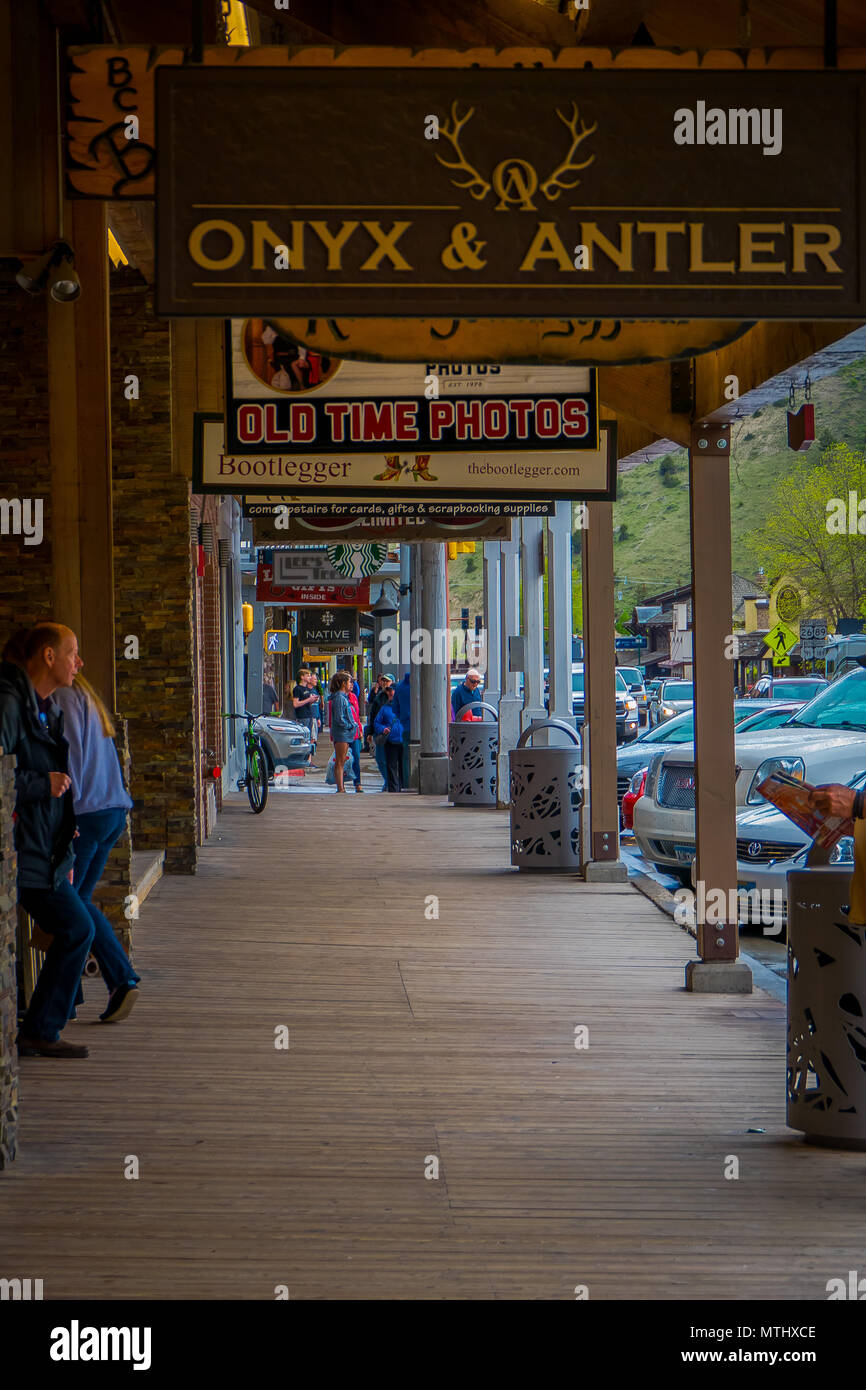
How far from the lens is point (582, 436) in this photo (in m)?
9.80

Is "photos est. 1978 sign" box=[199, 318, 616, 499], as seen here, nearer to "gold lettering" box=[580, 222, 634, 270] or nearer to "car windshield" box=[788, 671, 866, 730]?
"car windshield" box=[788, 671, 866, 730]

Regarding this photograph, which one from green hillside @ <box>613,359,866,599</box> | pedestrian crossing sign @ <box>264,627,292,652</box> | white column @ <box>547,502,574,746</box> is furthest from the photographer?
green hillside @ <box>613,359,866,599</box>

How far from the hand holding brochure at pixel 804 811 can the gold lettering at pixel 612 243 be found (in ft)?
7.05

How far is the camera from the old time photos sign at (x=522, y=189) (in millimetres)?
3893

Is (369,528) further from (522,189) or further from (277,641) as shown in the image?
(277,641)

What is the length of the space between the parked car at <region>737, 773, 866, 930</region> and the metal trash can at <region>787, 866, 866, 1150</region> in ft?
17.0

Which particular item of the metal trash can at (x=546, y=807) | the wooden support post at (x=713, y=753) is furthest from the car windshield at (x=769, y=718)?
the wooden support post at (x=713, y=753)

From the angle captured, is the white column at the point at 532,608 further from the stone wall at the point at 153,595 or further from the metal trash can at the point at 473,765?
the stone wall at the point at 153,595

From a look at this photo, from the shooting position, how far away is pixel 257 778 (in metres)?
19.6

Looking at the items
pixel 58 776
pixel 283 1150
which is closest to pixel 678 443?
pixel 58 776

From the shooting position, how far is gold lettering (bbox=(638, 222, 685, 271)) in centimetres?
393

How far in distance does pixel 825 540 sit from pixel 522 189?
61947 mm

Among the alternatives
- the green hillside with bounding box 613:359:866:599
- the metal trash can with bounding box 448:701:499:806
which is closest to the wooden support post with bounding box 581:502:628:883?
the metal trash can with bounding box 448:701:499:806
